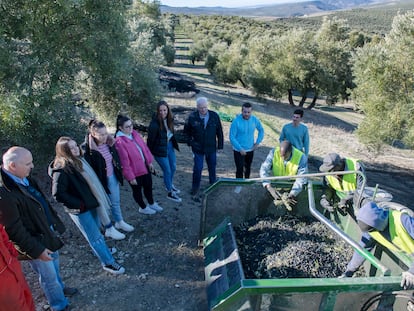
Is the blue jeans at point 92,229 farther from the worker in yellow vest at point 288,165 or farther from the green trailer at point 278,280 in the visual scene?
the worker in yellow vest at point 288,165

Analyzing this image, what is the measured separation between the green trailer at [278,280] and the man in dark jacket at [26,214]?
5.57ft

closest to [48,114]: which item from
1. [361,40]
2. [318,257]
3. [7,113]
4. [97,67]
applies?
[7,113]

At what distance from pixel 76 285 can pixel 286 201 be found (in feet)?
9.54

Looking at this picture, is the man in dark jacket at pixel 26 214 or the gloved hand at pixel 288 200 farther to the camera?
the gloved hand at pixel 288 200

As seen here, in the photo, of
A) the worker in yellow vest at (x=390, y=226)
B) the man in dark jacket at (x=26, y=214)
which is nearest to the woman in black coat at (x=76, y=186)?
the man in dark jacket at (x=26, y=214)

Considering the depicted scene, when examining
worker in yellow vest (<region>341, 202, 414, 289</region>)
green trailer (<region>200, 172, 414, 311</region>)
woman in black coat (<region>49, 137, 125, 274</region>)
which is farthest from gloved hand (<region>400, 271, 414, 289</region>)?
woman in black coat (<region>49, 137, 125, 274</region>)

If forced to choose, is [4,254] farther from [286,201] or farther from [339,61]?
[339,61]

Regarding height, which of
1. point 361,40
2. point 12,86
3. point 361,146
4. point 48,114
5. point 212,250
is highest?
point 361,40

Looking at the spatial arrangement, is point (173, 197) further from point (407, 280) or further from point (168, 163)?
point (407, 280)

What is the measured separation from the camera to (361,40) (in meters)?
38.4

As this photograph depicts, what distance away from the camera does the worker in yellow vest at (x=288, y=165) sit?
444cm

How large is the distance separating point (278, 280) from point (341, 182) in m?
2.16

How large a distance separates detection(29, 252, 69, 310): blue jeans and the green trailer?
1.61 m

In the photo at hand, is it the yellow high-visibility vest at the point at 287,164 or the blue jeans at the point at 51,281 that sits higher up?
the yellow high-visibility vest at the point at 287,164
